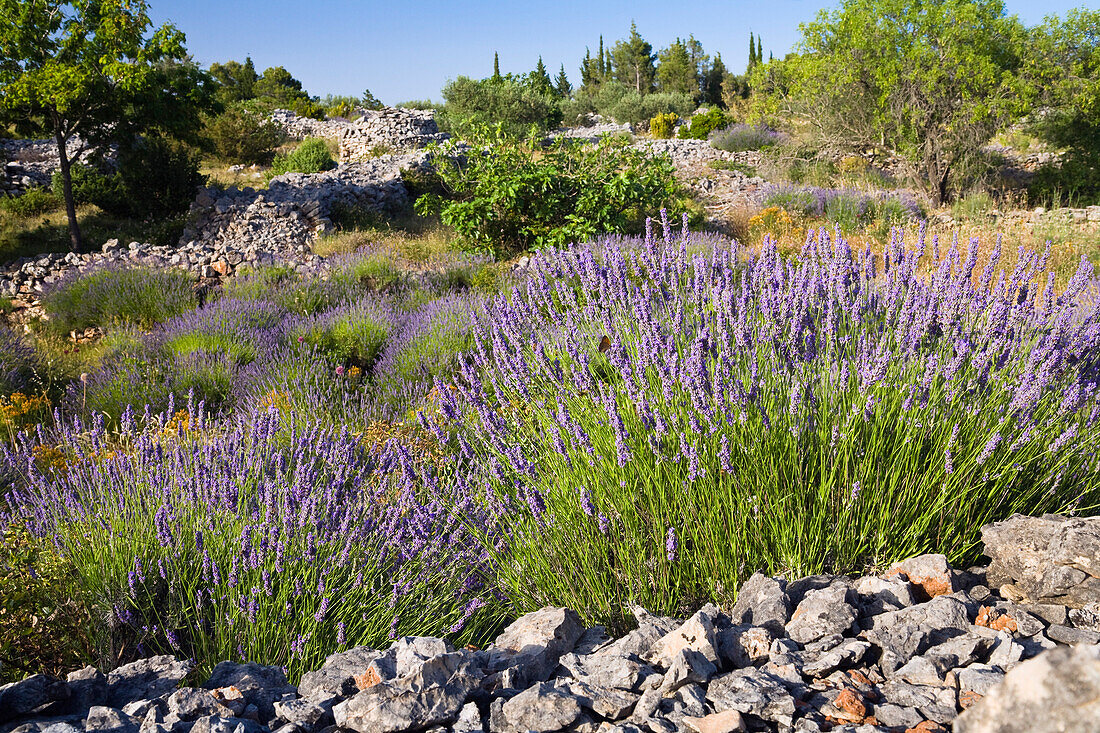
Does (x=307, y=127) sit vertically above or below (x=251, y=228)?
above

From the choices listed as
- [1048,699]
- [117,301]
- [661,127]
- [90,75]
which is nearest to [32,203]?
[90,75]

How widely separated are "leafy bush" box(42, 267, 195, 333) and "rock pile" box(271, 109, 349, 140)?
710 inches

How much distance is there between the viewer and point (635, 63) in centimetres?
4681

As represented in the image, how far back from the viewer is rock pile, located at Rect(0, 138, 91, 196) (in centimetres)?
1508

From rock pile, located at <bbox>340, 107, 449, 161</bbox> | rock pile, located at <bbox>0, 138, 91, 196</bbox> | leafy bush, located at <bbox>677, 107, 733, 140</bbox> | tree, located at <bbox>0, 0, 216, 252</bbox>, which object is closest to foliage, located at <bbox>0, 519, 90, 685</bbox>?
tree, located at <bbox>0, 0, 216, 252</bbox>

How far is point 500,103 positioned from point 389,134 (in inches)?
235

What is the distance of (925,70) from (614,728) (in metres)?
15.6

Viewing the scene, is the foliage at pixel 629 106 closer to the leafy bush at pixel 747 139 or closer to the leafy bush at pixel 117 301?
the leafy bush at pixel 747 139

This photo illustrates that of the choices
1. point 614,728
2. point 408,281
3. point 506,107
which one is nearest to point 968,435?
point 614,728

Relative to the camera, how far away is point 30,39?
419 inches

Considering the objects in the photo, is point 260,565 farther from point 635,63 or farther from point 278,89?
point 635,63

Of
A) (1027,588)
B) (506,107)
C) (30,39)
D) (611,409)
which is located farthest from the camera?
(506,107)

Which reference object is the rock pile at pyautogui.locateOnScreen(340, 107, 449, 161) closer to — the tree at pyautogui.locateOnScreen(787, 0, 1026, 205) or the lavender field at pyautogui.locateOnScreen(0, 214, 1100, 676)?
the tree at pyautogui.locateOnScreen(787, 0, 1026, 205)

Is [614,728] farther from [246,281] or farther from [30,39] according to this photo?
[30,39]
